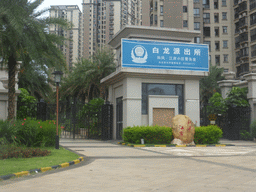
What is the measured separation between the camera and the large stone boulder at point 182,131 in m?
19.3

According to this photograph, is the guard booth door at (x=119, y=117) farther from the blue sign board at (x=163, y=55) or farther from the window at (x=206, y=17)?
the window at (x=206, y=17)

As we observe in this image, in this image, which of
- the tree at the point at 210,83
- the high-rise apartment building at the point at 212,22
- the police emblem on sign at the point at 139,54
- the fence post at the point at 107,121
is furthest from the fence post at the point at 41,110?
the high-rise apartment building at the point at 212,22

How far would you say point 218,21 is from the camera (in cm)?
6506

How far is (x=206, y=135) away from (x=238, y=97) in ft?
23.3

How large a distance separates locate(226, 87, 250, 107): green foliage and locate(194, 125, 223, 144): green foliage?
580 centimetres

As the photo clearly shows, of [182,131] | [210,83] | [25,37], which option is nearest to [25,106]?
[25,37]

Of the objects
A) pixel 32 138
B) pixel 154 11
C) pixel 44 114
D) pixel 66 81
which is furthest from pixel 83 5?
pixel 32 138

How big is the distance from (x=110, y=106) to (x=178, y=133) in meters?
6.79

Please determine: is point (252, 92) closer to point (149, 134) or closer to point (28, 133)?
point (149, 134)

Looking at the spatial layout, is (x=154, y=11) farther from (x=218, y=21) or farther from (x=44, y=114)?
(x=44, y=114)

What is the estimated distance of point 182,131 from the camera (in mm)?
19359

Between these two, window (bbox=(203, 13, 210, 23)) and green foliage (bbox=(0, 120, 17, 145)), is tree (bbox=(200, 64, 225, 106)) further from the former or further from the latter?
green foliage (bbox=(0, 120, 17, 145))

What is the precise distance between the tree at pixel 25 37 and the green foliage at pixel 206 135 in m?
9.77

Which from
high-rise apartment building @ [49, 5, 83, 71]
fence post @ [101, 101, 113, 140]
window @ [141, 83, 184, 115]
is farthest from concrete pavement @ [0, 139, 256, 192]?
high-rise apartment building @ [49, 5, 83, 71]
